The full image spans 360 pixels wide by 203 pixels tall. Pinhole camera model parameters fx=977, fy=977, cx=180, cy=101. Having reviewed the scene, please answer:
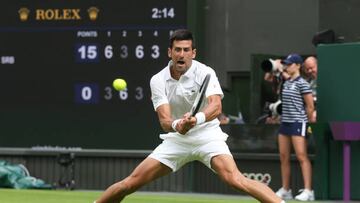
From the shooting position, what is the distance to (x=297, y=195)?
12188mm

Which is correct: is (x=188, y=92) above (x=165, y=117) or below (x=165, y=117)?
above

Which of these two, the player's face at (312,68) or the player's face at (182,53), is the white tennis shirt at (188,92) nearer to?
the player's face at (182,53)

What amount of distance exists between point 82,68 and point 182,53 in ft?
18.2

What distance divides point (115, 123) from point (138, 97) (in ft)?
1.66

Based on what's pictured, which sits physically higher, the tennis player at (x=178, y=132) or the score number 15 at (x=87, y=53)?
the score number 15 at (x=87, y=53)

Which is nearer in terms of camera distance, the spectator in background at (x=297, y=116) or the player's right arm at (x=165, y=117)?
the player's right arm at (x=165, y=117)

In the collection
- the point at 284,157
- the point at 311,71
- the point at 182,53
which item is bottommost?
the point at 284,157

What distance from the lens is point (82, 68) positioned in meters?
13.2

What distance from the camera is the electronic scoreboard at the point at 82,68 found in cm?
1295

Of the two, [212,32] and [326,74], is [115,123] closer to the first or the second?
[212,32]

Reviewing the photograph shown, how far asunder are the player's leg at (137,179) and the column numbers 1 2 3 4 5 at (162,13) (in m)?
5.15

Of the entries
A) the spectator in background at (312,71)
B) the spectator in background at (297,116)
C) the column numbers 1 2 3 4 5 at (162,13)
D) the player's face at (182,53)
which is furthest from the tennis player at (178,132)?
the column numbers 1 2 3 4 5 at (162,13)

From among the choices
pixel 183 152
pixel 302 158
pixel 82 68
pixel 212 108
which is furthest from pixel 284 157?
pixel 212 108

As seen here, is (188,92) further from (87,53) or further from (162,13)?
(87,53)
